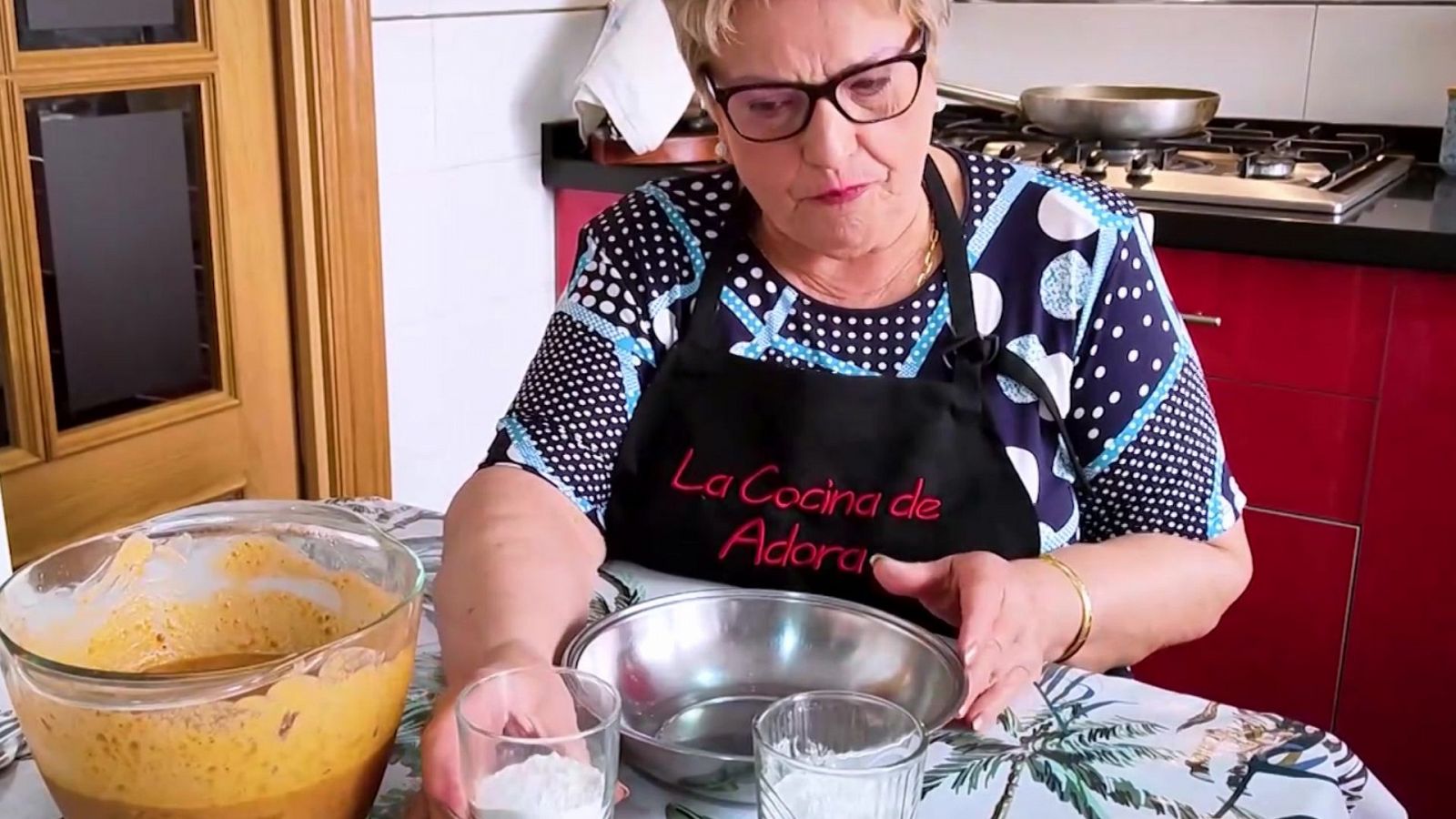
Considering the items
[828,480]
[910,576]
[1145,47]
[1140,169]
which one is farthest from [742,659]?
[1145,47]

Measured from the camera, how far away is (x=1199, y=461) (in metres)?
1.12

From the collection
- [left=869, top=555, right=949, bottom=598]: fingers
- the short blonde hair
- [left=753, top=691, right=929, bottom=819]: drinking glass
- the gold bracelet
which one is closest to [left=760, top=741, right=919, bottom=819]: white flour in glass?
[left=753, top=691, right=929, bottom=819]: drinking glass

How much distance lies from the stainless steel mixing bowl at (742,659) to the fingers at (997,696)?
0.02 metres

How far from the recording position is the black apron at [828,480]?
1.11m

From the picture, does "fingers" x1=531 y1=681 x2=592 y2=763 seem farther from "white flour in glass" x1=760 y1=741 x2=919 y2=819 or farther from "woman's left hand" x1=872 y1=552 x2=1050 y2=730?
"woman's left hand" x1=872 y1=552 x2=1050 y2=730

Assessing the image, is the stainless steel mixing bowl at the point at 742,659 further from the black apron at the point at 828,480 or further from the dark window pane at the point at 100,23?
the dark window pane at the point at 100,23

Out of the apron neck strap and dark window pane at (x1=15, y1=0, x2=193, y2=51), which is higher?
dark window pane at (x1=15, y1=0, x2=193, y2=51)

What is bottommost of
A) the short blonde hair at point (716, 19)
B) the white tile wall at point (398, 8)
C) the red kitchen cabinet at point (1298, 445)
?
the red kitchen cabinet at point (1298, 445)

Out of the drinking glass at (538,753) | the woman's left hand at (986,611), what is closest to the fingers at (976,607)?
the woman's left hand at (986,611)

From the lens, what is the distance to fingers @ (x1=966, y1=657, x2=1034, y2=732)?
0.83m

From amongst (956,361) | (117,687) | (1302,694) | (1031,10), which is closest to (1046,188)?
(956,361)

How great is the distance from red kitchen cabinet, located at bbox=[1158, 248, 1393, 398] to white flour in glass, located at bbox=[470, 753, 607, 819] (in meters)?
1.39

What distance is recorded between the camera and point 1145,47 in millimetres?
2332

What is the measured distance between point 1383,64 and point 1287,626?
915 mm
